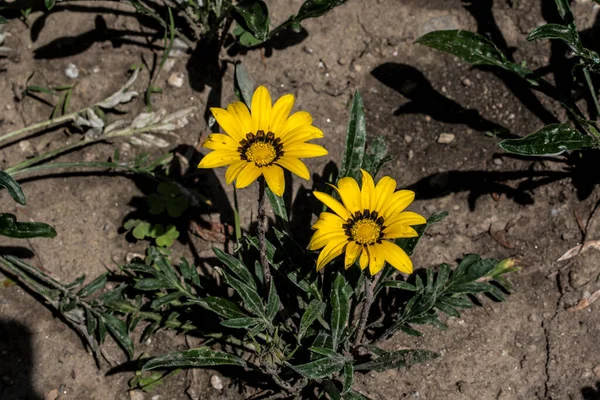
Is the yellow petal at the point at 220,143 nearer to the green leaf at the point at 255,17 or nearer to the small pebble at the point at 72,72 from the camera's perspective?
the green leaf at the point at 255,17

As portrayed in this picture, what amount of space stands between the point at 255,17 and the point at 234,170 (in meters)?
1.08

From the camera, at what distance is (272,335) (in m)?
2.87

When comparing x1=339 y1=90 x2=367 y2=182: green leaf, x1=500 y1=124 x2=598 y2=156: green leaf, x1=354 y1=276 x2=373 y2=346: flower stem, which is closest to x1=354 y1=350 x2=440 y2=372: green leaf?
x1=354 y1=276 x2=373 y2=346: flower stem

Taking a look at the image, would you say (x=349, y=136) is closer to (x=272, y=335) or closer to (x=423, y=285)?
(x=423, y=285)

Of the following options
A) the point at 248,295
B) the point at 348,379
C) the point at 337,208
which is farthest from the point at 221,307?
the point at 337,208

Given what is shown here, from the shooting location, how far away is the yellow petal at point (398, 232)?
2.20 meters

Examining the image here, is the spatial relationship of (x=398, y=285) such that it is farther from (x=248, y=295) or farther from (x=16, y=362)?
(x=16, y=362)

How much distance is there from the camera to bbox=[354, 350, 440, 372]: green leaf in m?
2.59

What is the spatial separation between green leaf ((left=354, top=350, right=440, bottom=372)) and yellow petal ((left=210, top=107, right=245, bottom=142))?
1049mm

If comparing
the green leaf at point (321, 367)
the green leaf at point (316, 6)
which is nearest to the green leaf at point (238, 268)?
the green leaf at point (321, 367)

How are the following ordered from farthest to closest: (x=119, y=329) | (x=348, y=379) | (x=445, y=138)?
1. (x=445, y=138)
2. (x=119, y=329)
3. (x=348, y=379)

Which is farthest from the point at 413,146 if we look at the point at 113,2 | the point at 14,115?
the point at 14,115

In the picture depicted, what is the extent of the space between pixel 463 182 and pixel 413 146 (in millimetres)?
300

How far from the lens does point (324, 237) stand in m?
2.25
